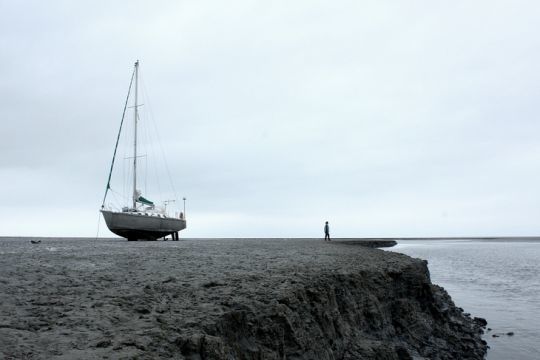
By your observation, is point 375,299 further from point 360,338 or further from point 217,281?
point 217,281

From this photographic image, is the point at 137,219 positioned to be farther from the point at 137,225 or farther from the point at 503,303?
the point at 503,303

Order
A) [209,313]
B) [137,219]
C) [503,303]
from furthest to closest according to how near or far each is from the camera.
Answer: [137,219], [503,303], [209,313]

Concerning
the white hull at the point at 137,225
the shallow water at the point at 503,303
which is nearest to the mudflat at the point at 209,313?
the shallow water at the point at 503,303

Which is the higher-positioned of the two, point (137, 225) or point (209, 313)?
point (137, 225)

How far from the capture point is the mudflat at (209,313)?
6.22 meters

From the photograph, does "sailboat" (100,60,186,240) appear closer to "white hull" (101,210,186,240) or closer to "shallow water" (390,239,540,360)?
"white hull" (101,210,186,240)

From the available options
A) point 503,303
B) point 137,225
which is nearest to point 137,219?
point 137,225

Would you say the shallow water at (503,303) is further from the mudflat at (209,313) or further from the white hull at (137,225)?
the white hull at (137,225)

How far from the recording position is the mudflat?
622 centimetres

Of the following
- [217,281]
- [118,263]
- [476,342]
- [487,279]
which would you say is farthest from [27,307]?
[487,279]

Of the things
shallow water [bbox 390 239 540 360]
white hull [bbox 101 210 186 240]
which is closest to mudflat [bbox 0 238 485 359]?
shallow water [bbox 390 239 540 360]

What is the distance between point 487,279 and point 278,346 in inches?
1406

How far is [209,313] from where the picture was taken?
7.76m

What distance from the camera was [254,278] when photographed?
1139 cm
